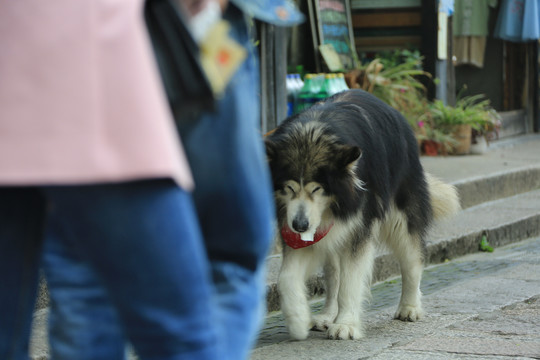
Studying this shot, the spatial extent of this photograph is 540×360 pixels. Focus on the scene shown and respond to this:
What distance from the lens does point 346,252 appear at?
418 centimetres

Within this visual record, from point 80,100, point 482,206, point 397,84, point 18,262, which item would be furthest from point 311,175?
point 397,84

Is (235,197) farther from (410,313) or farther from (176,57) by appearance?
(410,313)

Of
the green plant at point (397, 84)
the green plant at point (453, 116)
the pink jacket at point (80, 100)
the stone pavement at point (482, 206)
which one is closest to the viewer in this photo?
the pink jacket at point (80, 100)

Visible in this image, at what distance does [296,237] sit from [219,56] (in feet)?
8.65

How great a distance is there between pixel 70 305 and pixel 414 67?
330 inches

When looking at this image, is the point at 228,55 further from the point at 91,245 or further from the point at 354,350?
the point at 354,350

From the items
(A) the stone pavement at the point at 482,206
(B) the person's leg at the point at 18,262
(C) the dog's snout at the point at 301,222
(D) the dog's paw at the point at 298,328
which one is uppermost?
(B) the person's leg at the point at 18,262

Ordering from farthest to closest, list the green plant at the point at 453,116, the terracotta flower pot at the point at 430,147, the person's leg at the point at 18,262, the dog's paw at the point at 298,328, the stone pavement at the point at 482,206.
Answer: the green plant at the point at 453,116, the terracotta flower pot at the point at 430,147, the stone pavement at the point at 482,206, the dog's paw at the point at 298,328, the person's leg at the point at 18,262

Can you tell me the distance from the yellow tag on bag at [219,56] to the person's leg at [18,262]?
0.39m

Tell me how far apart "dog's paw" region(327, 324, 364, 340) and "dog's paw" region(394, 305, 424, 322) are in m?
0.44

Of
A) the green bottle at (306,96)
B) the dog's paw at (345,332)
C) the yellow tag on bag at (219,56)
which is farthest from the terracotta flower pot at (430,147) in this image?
the yellow tag on bag at (219,56)

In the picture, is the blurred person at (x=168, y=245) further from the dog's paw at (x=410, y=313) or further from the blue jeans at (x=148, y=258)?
the dog's paw at (x=410, y=313)

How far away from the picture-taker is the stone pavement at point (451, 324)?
3576mm

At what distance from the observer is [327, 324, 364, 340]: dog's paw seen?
13.3 ft
